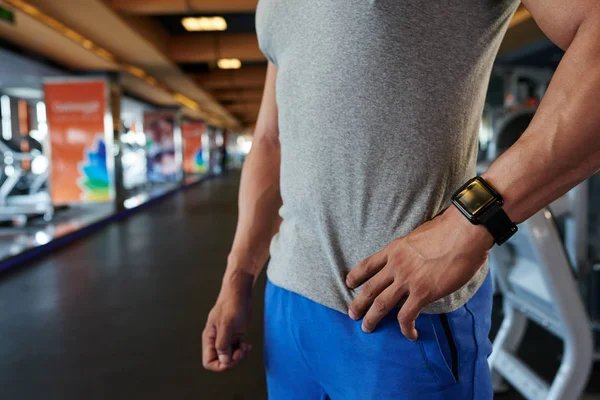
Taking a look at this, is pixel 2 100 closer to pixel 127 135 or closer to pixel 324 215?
pixel 127 135

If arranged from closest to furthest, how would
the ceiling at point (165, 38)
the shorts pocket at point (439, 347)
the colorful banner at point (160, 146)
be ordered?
1. the shorts pocket at point (439, 347)
2. the ceiling at point (165, 38)
3. the colorful banner at point (160, 146)

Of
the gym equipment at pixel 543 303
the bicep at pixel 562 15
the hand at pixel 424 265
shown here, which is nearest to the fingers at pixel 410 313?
the hand at pixel 424 265

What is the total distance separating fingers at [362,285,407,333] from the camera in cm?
57

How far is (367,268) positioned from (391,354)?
0.12 metres

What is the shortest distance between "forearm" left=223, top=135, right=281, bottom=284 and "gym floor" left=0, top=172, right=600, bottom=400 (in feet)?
5.29

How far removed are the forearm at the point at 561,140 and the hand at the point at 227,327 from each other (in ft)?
1.78

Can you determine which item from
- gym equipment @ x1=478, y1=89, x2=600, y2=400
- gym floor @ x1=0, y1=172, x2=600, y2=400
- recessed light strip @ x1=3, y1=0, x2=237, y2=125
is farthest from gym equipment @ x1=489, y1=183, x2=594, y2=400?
recessed light strip @ x1=3, y1=0, x2=237, y2=125

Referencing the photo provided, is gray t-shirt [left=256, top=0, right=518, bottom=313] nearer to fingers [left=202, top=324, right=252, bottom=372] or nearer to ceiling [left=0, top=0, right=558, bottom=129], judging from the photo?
fingers [left=202, top=324, right=252, bottom=372]

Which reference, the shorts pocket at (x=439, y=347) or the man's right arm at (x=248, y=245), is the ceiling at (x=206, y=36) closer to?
the man's right arm at (x=248, y=245)

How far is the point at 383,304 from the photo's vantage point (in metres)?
0.58

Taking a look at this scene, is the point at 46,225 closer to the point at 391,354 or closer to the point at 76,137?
the point at 76,137

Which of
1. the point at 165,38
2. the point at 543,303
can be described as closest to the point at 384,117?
the point at 543,303

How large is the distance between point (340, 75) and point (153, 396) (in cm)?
218

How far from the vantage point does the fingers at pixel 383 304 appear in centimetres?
57
